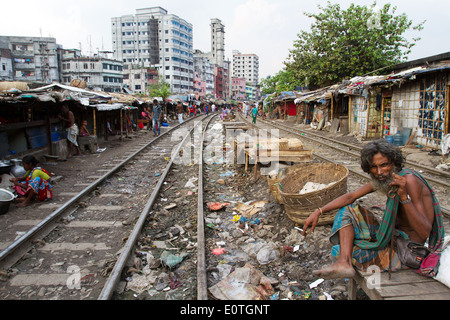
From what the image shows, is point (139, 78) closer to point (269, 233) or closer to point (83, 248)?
point (83, 248)

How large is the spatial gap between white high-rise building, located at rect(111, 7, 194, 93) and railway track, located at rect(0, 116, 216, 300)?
87857 millimetres

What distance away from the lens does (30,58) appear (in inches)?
2479

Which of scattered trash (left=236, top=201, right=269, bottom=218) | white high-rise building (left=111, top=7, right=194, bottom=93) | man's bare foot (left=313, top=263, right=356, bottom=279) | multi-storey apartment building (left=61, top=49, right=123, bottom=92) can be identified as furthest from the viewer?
white high-rise building (left=111, top=7, right=194, bottom=93)

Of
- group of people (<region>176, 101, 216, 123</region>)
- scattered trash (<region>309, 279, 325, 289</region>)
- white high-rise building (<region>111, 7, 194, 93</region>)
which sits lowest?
scattered trash (<region>309, 279, 325, 289</region>)

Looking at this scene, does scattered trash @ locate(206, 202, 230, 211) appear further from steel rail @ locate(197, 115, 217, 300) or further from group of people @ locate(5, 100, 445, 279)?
group of people @ locate(5, 100, 445, 279)

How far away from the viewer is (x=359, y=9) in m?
23.7

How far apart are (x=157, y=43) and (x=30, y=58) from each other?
4017 cm

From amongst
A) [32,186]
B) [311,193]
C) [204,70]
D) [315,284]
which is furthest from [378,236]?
[204,70]

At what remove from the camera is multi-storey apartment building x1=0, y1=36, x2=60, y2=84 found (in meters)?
61.9

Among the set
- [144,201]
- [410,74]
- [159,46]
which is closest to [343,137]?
[410,74]

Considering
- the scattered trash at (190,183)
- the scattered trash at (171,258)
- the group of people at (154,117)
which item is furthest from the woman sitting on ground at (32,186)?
the group of people at (154,117)

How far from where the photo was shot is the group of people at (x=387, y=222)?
251cm

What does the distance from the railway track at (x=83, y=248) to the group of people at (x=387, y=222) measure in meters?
1.52

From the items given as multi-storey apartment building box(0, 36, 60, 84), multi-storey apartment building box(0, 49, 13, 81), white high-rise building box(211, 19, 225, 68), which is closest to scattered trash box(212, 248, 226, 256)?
multi-storey apartment building box(0, 49, 13, 81)
